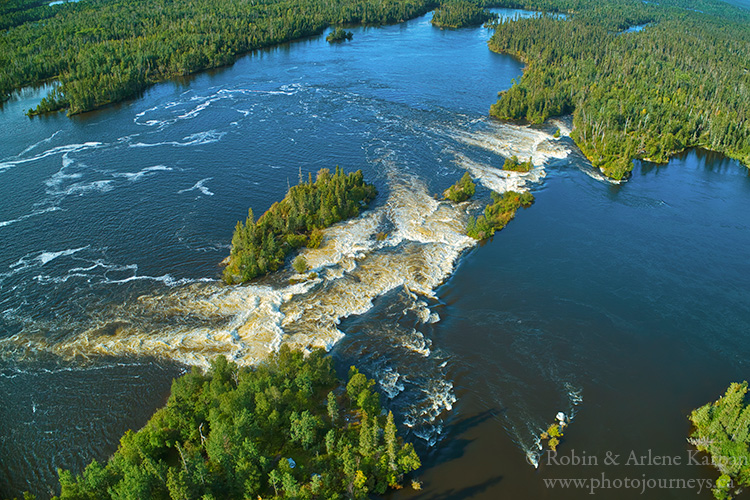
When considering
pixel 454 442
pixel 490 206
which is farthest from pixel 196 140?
pixel 454 442

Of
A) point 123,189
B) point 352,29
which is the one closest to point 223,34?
point 352,29

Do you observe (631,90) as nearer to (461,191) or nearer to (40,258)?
(461,191)

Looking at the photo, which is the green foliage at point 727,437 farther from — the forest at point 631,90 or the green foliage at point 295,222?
the forest at point 631,90

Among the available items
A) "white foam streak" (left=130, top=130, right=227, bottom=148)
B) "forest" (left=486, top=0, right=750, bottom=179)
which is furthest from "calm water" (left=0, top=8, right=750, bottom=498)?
"forest" (left=486, top=0, right=750, bottom=179)

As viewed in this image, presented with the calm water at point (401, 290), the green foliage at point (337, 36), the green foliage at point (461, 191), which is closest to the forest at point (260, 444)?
the calm water at point (401, 290)

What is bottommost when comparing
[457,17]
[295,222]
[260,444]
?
[260,444]

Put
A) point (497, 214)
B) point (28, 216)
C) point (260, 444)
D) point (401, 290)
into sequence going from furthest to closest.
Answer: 1. point (497, 214)
2. point (28, 216)
3. point (401, 290)
4. point (260, 444)

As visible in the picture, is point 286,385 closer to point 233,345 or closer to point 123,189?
point 233,345

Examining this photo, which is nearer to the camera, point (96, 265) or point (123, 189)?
point (96, 265)
